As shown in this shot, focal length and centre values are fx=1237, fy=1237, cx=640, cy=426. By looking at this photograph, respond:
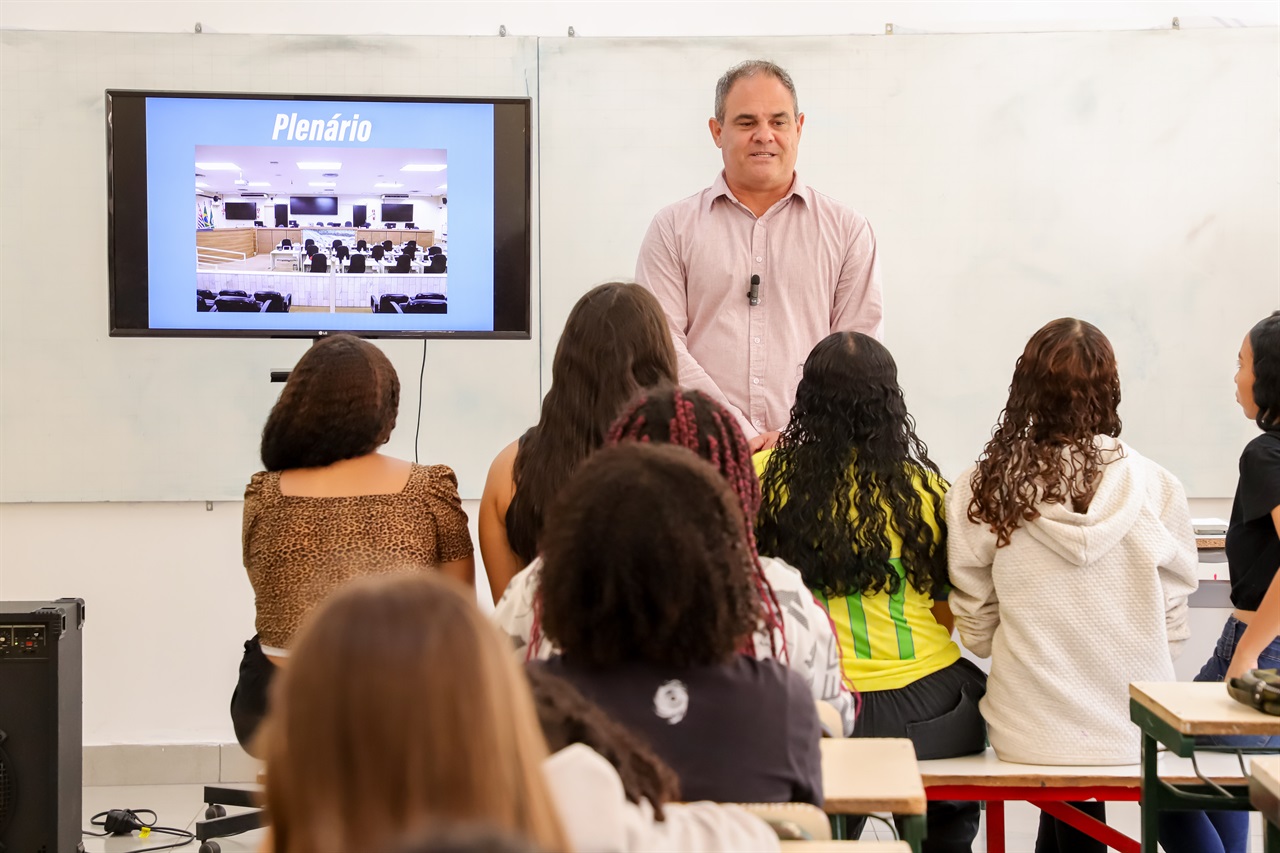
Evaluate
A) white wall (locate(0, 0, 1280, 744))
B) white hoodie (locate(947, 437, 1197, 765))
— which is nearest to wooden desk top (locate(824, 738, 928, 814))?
white hoodie (locate(947, 437, 1197, 765))

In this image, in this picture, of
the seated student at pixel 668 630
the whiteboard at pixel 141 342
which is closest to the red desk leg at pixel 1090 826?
the seated student at pixel 668 630

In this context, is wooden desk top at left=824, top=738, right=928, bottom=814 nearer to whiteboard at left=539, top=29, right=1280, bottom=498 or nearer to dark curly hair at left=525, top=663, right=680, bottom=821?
dark curly hair at left=525, top=663, right=680, bottom=821

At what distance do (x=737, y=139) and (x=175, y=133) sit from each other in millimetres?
1900

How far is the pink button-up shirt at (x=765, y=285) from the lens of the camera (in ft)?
10.1

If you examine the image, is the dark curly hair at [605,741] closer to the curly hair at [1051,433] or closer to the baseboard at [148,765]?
the curly hair at [1051,433]

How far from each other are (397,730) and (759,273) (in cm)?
243

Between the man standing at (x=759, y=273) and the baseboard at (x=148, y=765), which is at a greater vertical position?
A: the man standing at (x=759, y=273)

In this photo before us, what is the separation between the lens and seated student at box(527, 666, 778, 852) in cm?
100

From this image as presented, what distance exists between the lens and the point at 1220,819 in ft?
8.93

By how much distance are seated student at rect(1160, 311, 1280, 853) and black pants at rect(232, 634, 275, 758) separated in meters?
1.94

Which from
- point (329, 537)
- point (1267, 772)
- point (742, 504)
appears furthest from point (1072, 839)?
point (329, 537)

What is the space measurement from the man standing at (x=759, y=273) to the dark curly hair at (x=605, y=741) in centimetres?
192

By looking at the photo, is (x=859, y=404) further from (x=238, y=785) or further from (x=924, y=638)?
(x=238, y=785)

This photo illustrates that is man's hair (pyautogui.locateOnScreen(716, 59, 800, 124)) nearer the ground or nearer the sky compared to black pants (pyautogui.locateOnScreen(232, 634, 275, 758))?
nearer the sky
